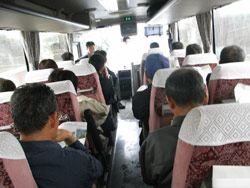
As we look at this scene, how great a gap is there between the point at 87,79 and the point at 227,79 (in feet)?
6.27

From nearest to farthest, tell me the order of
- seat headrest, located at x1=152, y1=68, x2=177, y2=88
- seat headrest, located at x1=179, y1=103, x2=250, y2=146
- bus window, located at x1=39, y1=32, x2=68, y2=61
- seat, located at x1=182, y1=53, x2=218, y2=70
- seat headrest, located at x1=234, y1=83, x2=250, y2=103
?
seat headrest, located at x1=179, y1=103, x2=250, y2=146
seat headrest, located at x1=234, y1=83, x2=250, y2=103
seat headrest, located at x1=152, y1=68, x2=177, y2=88
seat, located at x1=182, y1=53, x2=218, y2=70
bus window, located at x1=39, y1=32, x2=68, y2=61

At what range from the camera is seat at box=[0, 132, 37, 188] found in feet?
3.19

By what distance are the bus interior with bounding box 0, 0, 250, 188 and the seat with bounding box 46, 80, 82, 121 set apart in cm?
6

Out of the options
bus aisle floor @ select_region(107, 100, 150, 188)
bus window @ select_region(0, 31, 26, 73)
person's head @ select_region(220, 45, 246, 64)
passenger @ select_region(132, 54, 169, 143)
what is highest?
bus window @ select_region(0, 31, 26, 73)

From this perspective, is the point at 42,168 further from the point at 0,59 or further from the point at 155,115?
the point at 0,59

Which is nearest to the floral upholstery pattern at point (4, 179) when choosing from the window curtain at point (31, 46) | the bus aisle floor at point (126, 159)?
the bus aisle floor at point (126, 159)

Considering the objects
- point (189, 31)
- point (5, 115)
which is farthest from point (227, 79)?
point (189, 31)

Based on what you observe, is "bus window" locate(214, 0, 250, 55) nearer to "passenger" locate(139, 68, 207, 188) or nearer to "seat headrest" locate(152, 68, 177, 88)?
"seat headrest" locate(152, 68, 177, 88)

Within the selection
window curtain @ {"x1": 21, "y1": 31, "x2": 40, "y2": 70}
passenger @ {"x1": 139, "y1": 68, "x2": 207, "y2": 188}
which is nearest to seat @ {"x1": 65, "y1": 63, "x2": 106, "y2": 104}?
passenger @ {"x1": 139, "y1": 68, "x2": 207, "y2": 188}

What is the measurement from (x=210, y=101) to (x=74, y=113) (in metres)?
1.39

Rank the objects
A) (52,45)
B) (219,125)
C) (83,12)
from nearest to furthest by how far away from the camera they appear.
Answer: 1. (219,125)
2. (52,45)
3. (83,12)

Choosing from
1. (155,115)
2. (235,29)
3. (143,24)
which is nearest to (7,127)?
(155,115)

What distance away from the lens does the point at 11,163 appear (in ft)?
3.25

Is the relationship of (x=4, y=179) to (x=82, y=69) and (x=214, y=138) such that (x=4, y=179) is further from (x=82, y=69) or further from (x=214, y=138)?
(x=82, y=69)
